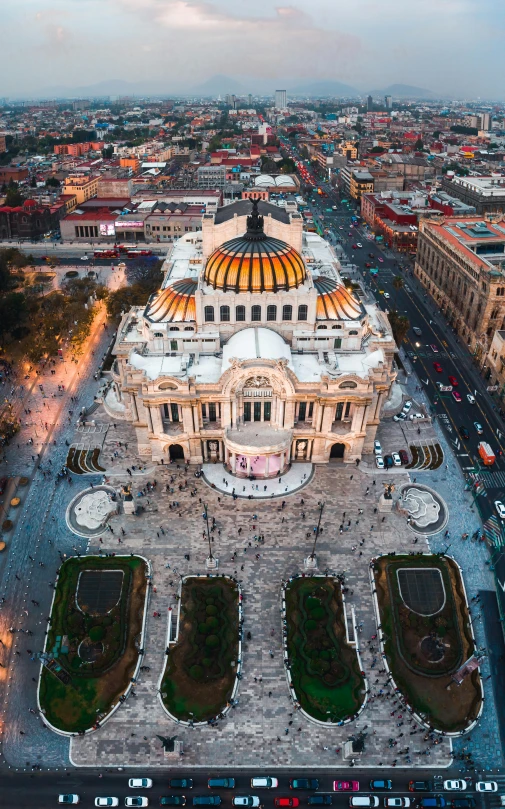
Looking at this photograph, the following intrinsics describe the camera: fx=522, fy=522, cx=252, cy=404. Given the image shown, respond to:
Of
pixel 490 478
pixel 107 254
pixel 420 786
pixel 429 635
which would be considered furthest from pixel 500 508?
pixel 107 254

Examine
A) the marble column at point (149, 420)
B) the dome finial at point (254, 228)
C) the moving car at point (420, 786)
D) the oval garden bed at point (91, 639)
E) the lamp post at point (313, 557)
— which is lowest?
the moving car at point (420, 786)

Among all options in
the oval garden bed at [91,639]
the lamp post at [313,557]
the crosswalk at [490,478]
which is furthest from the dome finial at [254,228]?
the oval garden bed at [91,639]

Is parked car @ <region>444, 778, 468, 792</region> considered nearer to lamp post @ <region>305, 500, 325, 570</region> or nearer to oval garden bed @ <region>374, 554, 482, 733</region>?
oval garden bed @ <region>374, 554, 482, 733</region>

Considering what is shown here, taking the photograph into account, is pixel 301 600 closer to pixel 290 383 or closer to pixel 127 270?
pixel 290 383

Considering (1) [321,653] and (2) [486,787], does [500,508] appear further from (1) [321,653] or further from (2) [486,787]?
(2) [486,787]

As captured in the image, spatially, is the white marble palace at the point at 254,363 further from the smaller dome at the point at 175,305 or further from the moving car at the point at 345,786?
the moving car at the point at 345,786

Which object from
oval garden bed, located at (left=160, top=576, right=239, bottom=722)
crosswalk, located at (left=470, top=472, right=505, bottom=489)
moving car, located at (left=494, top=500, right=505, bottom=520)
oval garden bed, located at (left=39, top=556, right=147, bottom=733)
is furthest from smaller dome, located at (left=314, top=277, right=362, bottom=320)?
oval garden bed, located at (left=39, top=556, right=147, bottom=733)
